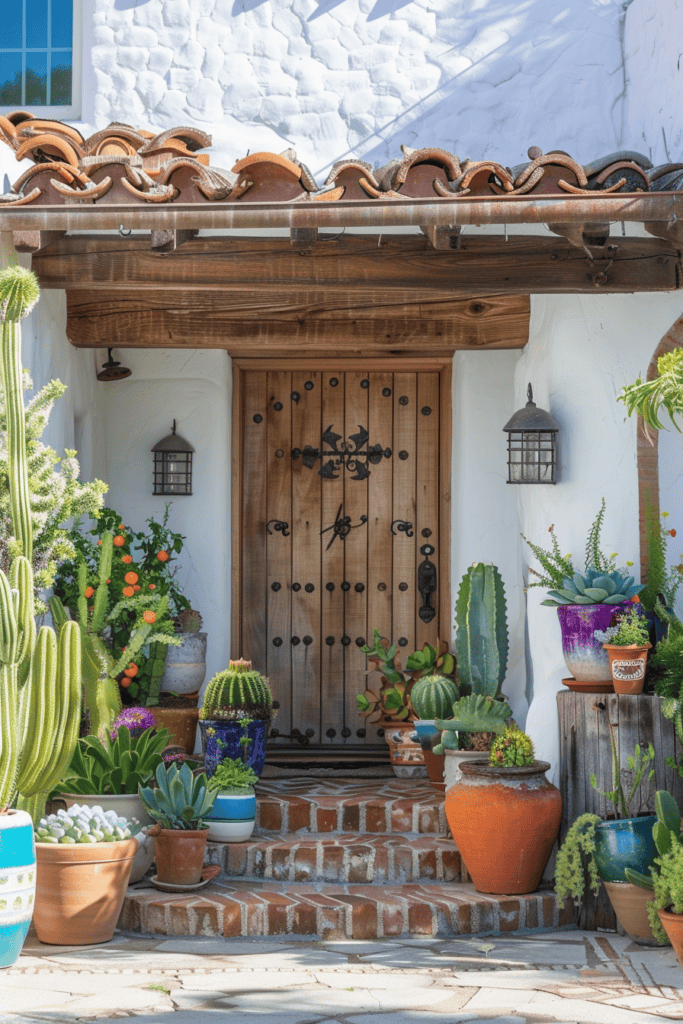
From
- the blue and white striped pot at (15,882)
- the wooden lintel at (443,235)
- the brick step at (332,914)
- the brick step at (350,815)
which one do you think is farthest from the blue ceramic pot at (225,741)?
the wooden lintel at (443,235)

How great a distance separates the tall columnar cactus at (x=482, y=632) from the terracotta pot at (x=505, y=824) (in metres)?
1.04

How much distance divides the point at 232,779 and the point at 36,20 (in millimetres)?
4259

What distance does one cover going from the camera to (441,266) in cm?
550

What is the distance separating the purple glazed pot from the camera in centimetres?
520

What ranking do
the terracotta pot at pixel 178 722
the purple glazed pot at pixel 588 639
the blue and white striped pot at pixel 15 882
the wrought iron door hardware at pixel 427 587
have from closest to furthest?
the blue and white striped pot at pixel 15 882 < the purple glazed pot at pixel 588 639 < the terracotta pot at pixel 178 722 < the wrought iron door hardware at pixel 427 587

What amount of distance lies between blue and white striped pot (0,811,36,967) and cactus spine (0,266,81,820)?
186mm

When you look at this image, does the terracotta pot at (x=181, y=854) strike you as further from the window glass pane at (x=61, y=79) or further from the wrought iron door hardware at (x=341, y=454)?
the window glass pane at (x=61, y=79)

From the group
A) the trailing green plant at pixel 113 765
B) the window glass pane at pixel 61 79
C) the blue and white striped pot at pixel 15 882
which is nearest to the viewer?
the blue and white striped pot at pixel 15 882

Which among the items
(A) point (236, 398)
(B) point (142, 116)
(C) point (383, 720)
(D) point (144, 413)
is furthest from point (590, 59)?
(C) point (383, 720)

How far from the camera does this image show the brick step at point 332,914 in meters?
4.84

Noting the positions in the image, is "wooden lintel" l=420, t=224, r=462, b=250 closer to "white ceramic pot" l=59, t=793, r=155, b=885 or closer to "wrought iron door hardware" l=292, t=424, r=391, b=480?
"wrought iron door hardware" l=292, t=424, r=391, b=480

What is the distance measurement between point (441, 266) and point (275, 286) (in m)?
0.83

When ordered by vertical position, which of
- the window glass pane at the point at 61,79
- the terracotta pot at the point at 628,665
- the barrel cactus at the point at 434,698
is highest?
the window glass pane at the point at 61,79

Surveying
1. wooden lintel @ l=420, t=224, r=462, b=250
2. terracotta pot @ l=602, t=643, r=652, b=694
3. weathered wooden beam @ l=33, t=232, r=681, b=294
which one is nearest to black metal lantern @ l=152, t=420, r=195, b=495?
weathered wooden beam @ l=33, t=232, r=681, b=294
